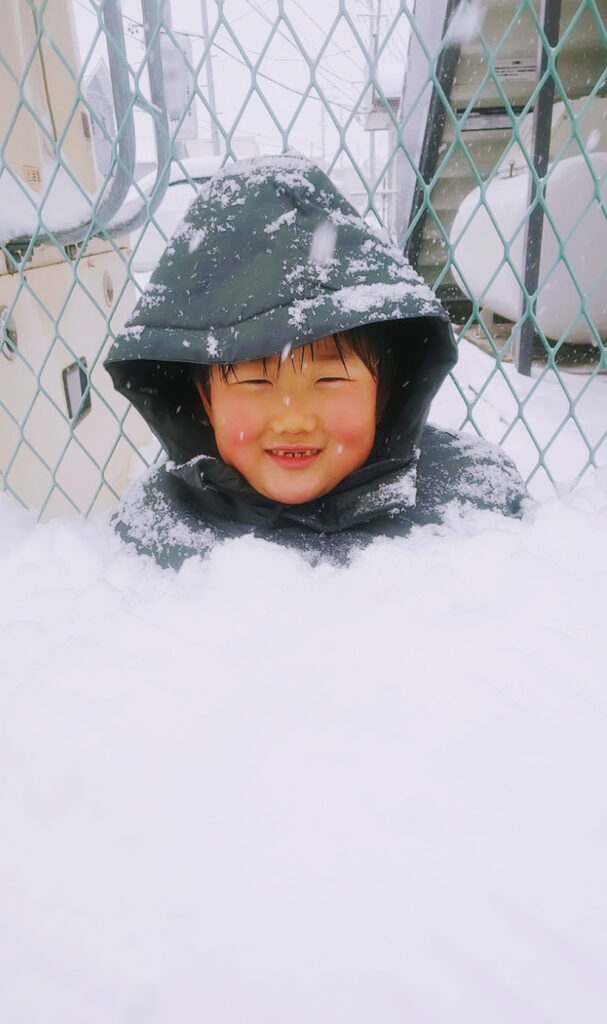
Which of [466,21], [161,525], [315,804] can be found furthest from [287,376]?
[466,21]

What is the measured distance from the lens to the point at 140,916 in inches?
22.8

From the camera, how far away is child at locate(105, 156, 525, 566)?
99cm

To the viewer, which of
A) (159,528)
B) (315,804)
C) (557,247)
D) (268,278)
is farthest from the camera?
(557,247)

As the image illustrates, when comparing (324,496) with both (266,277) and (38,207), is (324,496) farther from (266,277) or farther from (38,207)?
(38,207)

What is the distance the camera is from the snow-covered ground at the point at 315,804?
54 cm

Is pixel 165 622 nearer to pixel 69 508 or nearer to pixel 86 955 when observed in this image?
pixel 86 955

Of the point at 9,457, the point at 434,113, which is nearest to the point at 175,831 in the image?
the point at 9,457

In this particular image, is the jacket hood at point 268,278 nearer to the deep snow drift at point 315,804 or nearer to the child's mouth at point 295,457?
the child's mouth at point 295,457

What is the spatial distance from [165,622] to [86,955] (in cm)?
39

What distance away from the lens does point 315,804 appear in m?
0.63

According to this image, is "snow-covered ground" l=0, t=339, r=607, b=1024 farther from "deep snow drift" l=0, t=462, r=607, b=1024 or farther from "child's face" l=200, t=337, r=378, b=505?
"child's face" l=200, t=337, r=378, b=505

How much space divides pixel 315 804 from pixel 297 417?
0.56 meters

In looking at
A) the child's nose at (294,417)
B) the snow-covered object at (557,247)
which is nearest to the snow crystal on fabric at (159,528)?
the child's nose at (294,417)

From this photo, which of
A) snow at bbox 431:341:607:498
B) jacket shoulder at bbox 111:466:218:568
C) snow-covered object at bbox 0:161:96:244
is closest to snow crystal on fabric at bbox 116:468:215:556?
jacket shoulder at bbox 111:466:218:568
